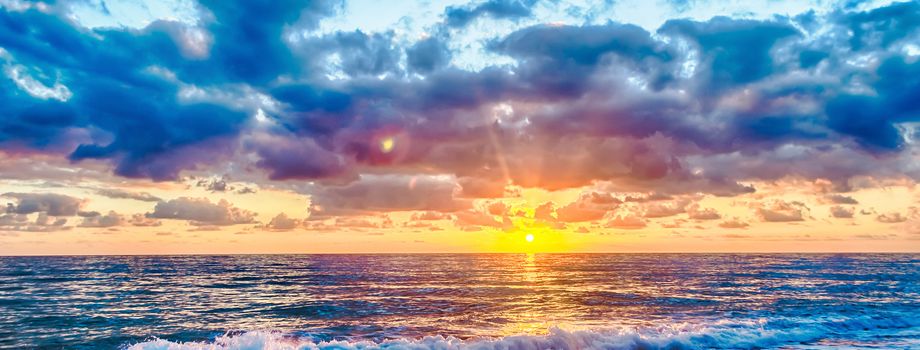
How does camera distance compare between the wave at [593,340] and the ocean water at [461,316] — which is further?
the ocean water at [461,316]

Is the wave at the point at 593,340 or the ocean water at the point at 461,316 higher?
the wave at the point at 593,340

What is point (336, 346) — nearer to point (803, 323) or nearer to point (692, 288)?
point (803, 323)

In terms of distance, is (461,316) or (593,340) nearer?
(593,340)

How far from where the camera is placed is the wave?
2139 centimetres

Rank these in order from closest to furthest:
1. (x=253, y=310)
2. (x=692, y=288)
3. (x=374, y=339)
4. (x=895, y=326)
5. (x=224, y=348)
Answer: (x=224, y=348)
(x=374, y=339)
(x=895, y=326)
(x=253, y=310)
(x=692, y=288)

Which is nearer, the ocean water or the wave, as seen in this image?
the wave

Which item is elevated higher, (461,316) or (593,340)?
(593,340)

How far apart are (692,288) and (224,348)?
46836 mm

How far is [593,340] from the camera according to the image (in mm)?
22344

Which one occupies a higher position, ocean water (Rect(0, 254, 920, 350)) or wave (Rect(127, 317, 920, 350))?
wave (Rect(127, 317, 920, 350))

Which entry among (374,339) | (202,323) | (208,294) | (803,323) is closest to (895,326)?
(803,323)

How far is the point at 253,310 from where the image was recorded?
38625 millimetres

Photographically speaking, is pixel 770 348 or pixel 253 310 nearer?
pixel 770 348

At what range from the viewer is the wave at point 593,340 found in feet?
70.2
